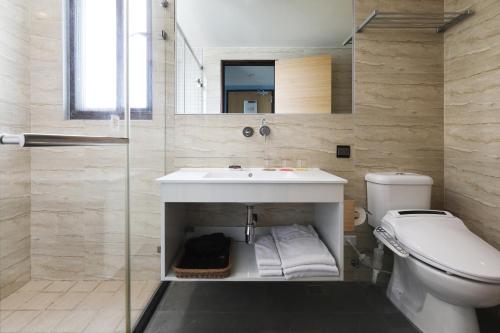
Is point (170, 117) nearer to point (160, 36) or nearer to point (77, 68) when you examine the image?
point (160, 36)

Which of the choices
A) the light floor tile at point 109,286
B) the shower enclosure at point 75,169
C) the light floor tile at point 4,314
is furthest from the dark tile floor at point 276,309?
the light floor tile at point 4,314

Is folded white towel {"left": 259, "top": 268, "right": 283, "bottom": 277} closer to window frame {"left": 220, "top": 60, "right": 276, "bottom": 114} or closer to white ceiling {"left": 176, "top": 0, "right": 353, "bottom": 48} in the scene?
window frame {"left": 220, "top": 60, "right": 276, "bottom": 114}

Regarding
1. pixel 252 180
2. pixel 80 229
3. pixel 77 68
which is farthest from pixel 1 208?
pixel 252 180

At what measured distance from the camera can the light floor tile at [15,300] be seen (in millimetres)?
819

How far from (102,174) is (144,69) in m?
0.79

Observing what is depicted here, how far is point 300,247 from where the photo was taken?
5.29 feet

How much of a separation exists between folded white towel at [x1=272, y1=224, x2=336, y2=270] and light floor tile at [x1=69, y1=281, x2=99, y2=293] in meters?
0.87

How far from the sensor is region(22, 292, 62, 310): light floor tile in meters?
0.94

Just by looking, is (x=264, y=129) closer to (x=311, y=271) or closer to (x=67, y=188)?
(x=311, y=271)

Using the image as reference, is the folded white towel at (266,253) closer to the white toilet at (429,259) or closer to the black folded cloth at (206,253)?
the black folded cloth at (206,253)

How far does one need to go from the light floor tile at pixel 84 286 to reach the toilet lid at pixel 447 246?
1.45 meters

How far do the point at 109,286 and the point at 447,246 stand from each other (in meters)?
1.57

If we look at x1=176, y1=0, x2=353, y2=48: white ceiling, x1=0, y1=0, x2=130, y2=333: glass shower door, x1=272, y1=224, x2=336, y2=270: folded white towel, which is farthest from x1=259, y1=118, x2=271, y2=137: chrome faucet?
x1=0, y1=0, x2=130, y2=333: glass shower door

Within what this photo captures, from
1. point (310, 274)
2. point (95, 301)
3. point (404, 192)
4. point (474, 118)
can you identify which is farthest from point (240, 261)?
point (474, 118)
